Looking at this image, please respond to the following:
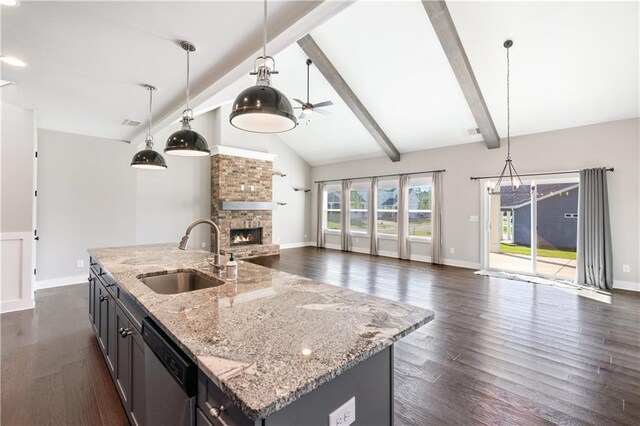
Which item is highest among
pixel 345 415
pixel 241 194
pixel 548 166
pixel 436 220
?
pixel 548 166

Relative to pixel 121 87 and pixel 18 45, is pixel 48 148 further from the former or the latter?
pixel 18 45

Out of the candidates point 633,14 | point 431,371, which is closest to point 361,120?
point 633,14

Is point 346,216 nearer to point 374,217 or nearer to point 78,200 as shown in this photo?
point 374,217

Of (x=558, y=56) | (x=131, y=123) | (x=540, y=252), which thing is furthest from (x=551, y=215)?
(x=131, y=123)

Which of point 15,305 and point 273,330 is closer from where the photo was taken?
point 273,330

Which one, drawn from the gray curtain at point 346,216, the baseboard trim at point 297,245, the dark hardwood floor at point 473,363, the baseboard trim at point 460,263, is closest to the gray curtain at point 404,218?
the baseboard trim at point 460,263

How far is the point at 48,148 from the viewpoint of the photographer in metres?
4.85

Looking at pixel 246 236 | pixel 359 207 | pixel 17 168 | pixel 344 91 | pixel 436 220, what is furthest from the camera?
pixel 359 207

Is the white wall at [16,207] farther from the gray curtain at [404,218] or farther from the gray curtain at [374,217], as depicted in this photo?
the gray curtain at [404,218]

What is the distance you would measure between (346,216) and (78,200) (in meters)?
6.39

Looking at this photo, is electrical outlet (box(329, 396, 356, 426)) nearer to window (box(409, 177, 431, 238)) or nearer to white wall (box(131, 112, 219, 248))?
white wall (box(131, 112, 219, 248))

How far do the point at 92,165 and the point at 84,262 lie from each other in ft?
5.90

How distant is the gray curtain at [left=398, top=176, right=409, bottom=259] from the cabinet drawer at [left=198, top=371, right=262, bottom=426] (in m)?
7.07

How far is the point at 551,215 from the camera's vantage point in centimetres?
559
